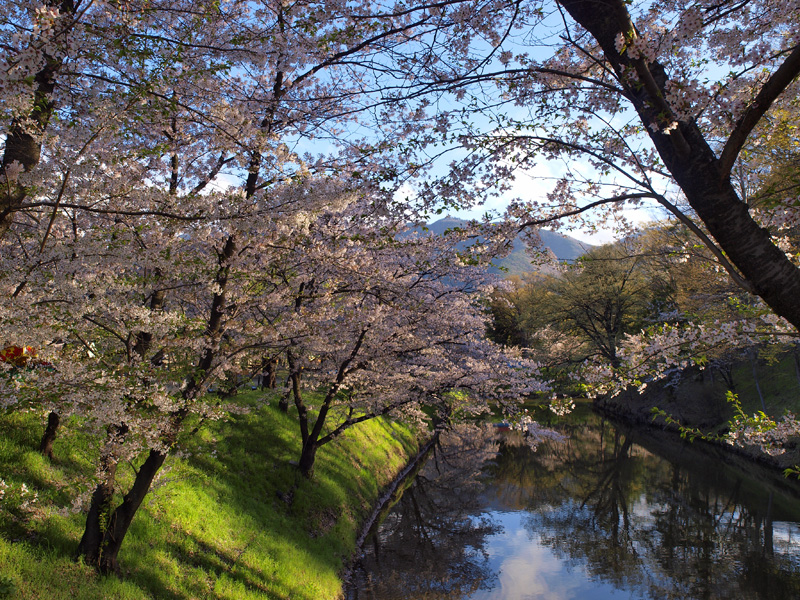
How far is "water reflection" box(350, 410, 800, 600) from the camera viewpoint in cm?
1205

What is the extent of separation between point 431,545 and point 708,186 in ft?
44.9

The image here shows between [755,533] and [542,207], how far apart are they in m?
16.0

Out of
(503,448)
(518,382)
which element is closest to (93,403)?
(518,382)

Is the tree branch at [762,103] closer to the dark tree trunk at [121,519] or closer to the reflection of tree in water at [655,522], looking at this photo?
the dark tree trunk at [121,519]

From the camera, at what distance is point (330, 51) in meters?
5.59

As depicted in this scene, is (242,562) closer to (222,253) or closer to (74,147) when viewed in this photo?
(222,253)

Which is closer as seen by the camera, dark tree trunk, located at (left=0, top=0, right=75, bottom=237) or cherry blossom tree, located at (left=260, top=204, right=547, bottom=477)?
dark tree trunk, located at (left=0, top=0, right=75, bottom=237)

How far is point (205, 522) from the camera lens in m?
9.27

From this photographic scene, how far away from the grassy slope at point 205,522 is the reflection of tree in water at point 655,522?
285 inches

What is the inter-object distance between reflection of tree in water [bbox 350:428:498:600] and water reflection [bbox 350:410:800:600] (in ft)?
0.16

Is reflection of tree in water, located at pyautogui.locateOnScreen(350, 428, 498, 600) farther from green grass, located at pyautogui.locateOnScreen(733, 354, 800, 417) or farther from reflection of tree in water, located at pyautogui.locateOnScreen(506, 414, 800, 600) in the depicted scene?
green grass, located at pyautogui.locateOnScreen(733, 354, 800, 417)

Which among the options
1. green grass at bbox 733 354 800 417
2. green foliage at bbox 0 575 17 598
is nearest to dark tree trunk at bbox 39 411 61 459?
green foliage at bbox 0 575 17 598

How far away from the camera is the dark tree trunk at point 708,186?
3.55m

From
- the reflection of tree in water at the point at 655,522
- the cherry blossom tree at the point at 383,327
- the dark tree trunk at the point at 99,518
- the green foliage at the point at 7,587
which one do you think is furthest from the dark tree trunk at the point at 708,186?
the reflection of tree in water at the point at 655,522
